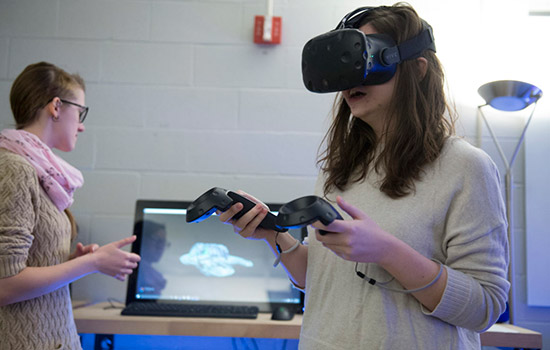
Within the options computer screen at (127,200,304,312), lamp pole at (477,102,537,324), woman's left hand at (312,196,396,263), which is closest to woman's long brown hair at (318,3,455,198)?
woman's left hand at (312,196,396,263)

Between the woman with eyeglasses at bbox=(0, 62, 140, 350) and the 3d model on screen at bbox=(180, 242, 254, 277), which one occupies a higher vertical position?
the woman with eyeglasses at bbox=(0, 62, 140, 350)

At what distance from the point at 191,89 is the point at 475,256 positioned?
1727mm

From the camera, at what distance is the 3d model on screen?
6.46 feet

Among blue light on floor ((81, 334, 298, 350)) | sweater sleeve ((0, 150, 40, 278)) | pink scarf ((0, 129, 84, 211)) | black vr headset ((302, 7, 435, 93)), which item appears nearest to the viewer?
black vr headset ((302, 7, 435, 93))

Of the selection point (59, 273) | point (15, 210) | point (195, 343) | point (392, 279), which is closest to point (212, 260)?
point (195, 343)

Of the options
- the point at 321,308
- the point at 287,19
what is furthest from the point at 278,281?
the point at 287,19

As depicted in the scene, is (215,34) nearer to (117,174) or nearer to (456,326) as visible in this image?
(117,174)

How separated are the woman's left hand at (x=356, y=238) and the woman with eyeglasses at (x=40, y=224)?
2.89 ft

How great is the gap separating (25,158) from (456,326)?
1.17 meters

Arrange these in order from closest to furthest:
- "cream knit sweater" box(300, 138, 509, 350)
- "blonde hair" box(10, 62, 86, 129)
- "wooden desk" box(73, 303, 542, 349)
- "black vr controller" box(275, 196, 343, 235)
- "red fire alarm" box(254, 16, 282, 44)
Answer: "black vr controller" box(275, 196, 343, 235) < "cream knit sweater" box(300, 138, 509, 350) < "blonde hair" box(10, 62, 86, 129) < "wooden desk" box(73, 303, 542, 349) < "red fire alarm" box(254, 16, 282, 44)

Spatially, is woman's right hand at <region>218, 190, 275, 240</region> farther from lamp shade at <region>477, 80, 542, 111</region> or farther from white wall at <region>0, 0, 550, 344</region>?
lamp shade at <region>477, 80, 542, 111</region>

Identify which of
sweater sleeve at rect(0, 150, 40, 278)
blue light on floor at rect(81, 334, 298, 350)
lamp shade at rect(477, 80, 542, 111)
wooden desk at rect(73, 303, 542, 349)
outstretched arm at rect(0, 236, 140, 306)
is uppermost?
lamp shade at rect(477, 80, 542, 111)

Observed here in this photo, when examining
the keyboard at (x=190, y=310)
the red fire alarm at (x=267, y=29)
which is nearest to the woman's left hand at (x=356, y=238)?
the keyboard at (x=190, y=310)

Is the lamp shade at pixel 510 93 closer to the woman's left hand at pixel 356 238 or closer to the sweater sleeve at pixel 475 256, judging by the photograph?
the sweater sleeve at pixel 475 256
